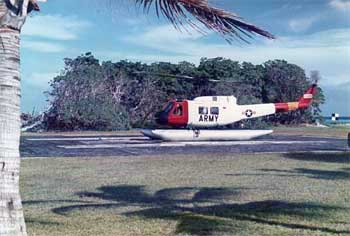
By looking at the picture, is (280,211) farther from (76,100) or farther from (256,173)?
(76,100)

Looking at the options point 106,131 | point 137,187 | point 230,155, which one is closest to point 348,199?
point 137,187

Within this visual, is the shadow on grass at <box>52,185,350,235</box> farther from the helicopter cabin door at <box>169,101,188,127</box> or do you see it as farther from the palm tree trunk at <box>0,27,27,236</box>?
the helicopter cabin door at <box>169,101,188,127</box>

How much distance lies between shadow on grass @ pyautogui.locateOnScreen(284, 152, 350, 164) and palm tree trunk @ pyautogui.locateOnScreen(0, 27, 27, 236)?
1511 centimetres

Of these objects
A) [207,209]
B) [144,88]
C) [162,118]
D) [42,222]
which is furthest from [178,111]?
[42,222]

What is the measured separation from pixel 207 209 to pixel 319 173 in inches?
A: 249

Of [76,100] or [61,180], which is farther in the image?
[76,100]

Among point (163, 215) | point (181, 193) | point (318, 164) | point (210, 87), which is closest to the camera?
point (163, 215)

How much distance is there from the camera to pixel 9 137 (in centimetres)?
481

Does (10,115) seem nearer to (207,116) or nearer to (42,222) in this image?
(42,222)

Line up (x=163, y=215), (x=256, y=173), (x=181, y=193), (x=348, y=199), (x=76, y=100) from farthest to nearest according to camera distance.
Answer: (x=76, y=100), (x=256, y=173), (x=181, y=193), (x=348, y=199), (x=163, y=215)

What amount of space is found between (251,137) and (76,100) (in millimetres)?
14031

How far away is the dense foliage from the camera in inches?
1577

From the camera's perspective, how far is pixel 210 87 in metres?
44.7

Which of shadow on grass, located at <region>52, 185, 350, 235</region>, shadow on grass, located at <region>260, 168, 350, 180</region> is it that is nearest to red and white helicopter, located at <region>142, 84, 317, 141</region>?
shadow on grass, located at <region>260, 168, 350, 180</region>
